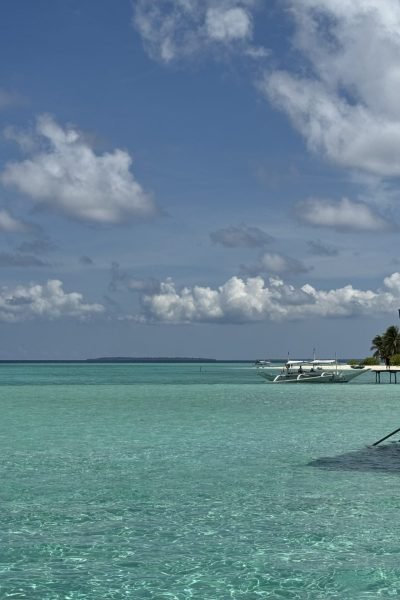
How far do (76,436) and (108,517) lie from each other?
1944cm

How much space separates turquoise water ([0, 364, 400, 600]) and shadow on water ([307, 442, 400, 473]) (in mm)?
73

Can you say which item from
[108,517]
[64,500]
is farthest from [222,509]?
[64,500]

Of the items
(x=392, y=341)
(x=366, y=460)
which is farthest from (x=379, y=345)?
(x=366, y=460)

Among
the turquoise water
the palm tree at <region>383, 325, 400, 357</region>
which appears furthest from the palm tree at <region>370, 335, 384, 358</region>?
the turquoise water

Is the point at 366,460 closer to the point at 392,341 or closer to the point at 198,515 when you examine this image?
the point at 198,515

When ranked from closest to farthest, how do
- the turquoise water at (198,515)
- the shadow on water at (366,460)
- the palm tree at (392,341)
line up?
1. the turquoise water at (198,515)
2. the shadow on water at (366,460)
3. the palm tree at (392,341)

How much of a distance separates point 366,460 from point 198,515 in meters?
11.8

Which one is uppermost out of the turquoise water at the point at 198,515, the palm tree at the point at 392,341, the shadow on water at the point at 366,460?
the palm tree at the point at 392,341

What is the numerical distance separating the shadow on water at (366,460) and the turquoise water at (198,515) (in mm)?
73

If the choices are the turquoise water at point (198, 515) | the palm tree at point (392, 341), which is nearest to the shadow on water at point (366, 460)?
the turquoise water at point (198, 515)

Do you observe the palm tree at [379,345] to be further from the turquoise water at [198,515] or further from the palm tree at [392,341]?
the turquoise water at [198,515]

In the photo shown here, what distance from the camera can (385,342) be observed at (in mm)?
167750

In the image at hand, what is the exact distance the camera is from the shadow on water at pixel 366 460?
87.8ft

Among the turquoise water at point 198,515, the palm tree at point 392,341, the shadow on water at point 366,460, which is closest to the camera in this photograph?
the turquoise water at point 198,515
